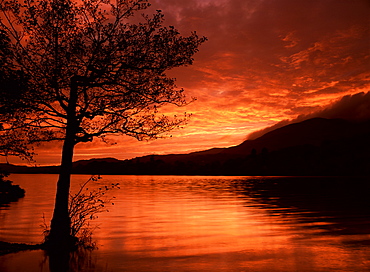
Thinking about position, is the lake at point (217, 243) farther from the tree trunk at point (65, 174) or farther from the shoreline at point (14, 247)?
the tree trunk at point (65, 174)

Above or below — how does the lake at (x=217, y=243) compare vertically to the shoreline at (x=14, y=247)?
below

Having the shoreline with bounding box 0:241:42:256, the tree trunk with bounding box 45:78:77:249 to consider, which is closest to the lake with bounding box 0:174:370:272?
the shoreline with bounding box 0:241:42:256

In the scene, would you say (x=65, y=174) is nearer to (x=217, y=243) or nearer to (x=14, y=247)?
(x=14, y=247)

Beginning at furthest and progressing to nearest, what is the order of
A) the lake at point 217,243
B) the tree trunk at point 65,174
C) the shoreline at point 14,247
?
the shoreline at point 14,247 → the tree trunk at point 65,174 → the lake at point 217,243

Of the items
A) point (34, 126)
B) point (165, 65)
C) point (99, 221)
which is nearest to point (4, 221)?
point (99, 221)

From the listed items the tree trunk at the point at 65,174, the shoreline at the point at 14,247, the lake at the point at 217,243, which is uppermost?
the tree trunk at the point at 65,174

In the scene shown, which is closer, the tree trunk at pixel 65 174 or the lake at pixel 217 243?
the lake at pixel 217 243

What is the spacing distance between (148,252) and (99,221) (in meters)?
15.3

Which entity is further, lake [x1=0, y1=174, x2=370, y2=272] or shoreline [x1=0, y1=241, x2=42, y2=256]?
shoreline [x1=0, y1=241, x2=42, y2=256]

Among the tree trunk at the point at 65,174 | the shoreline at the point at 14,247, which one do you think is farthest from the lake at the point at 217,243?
the tree trunk at the point at 65,174

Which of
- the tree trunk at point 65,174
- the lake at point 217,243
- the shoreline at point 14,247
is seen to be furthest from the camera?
the shoreline at point 14,247

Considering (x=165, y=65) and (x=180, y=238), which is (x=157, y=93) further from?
(x=180, y=238)

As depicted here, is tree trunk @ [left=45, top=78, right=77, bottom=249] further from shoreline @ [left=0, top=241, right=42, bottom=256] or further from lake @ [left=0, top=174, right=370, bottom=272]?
shoreline @ [left=0, top=241, right=42, bottom=256]

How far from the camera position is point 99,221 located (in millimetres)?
34500
